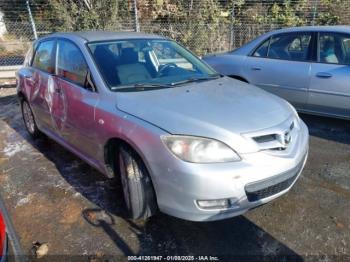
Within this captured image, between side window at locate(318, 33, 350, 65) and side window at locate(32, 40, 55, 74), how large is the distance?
3.67 meters

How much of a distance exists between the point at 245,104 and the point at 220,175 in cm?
82

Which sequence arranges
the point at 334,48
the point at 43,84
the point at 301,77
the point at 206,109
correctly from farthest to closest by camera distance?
the point at 301,77 < the point at 334,48 < the point at 43,84 < the point at 206,109

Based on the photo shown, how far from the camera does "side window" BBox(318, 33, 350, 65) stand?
4.58 m

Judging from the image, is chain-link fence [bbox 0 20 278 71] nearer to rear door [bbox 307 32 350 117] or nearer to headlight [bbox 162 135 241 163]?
rear door [bbox 307 32 350 117]

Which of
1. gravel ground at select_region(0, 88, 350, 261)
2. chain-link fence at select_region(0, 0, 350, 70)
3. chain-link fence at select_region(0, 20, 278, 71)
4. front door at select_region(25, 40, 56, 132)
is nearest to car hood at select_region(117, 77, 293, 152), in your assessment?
gravel ground at select_region(0, 88, 350, 261)

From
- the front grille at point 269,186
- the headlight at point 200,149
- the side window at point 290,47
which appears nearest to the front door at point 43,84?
the headlight at point 200,149

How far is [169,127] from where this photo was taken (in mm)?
2473

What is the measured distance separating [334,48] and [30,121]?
15.1 ft

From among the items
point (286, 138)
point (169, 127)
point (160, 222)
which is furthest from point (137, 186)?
point (286, 138)

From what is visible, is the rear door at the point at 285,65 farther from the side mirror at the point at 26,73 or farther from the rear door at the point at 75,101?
the side mirror at the point at 26,73

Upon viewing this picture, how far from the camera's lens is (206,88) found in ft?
10.5

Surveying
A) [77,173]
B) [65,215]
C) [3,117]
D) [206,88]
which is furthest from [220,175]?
[3,117]

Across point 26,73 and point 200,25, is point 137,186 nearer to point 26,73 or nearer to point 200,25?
point 26,73

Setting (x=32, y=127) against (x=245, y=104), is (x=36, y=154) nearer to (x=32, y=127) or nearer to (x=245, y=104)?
(x=32, y=127)
